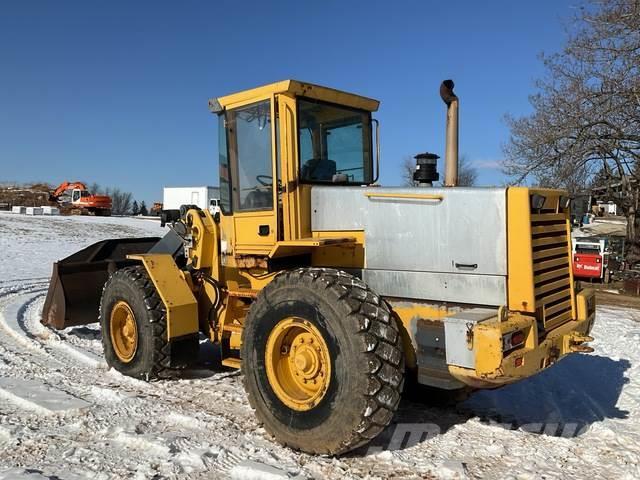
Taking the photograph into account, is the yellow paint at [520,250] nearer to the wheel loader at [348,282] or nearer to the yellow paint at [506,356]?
the wheel loader at [348,282]

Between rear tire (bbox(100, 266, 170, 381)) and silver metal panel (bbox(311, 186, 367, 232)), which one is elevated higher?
silver metal panel (bbox(311, 186, 367, 232))

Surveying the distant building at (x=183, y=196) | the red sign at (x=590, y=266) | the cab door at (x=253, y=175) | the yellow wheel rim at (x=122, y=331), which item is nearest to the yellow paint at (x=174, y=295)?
the yellow wheel rim at (x=122, y=331)

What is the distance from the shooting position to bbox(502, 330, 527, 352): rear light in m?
3.46

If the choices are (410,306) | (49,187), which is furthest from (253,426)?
(49,187)

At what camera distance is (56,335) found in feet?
25.2

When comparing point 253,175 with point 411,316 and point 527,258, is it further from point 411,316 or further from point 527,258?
point 527,258

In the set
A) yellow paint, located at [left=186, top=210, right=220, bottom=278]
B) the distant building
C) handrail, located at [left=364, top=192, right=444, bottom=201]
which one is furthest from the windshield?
the distant building

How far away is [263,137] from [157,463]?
272cm

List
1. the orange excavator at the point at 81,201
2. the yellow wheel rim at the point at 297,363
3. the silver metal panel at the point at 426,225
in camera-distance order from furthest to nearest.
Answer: the orange excavator at the point at 81,201, the yellow wheel rim at the point at 297,363, the silver metal panel at the point at 426,225

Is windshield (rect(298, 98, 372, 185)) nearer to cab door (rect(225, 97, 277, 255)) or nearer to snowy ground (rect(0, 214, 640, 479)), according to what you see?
cab door (rect(225, 97, 277, 255))

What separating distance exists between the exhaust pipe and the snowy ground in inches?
80.5

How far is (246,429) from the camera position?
4.45 metres

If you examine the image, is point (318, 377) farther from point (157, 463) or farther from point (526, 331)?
point (526, 331)

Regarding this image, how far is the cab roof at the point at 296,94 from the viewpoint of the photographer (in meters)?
4.72
